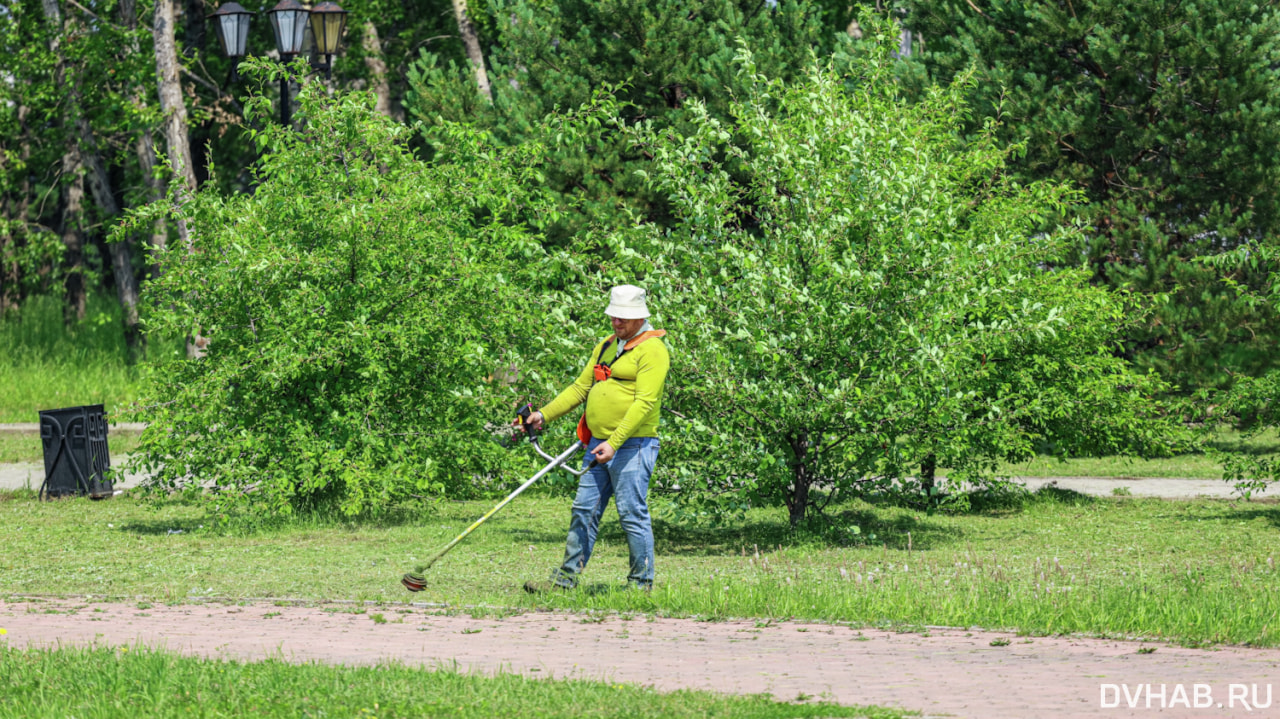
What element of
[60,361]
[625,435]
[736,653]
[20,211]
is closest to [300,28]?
[625,435]

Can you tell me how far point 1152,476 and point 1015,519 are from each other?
14.4ft

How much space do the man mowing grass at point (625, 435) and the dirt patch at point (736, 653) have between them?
31.7 inches

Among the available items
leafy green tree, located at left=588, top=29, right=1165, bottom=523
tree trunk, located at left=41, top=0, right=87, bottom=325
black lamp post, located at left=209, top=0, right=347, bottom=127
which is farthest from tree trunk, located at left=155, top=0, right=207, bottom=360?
leafy green tree, located at left=588, top=29, right=1165, bottom=523

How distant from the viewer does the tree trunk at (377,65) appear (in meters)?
29.4

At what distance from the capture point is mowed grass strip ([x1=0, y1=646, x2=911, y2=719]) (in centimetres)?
582

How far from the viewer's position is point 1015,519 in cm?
1366

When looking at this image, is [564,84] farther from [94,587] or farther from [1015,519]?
[94,587]

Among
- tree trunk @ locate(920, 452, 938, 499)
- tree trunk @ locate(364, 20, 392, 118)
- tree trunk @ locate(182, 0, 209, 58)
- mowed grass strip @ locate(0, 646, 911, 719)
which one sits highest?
tree trunk @ locate(182, 0, 209, 58)

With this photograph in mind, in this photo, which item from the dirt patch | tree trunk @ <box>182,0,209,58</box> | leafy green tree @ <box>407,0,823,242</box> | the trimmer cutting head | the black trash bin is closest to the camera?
the dirt patch

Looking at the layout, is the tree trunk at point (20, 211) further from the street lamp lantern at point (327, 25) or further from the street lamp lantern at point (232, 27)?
the street lamp lantern at point (327, 25)

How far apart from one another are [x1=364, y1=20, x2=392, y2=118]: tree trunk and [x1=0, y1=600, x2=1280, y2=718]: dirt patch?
2154 cm

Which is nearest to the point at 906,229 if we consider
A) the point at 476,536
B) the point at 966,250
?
the point at 966,250

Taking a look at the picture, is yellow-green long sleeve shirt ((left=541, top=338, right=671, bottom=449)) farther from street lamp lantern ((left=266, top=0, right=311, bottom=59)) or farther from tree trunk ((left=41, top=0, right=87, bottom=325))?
tree trunk ((left=41, top=0, right=87, bottom=325))

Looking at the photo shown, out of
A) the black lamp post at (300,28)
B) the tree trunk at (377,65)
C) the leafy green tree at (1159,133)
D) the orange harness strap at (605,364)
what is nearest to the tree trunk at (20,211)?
the tree trunk at (377,65)
